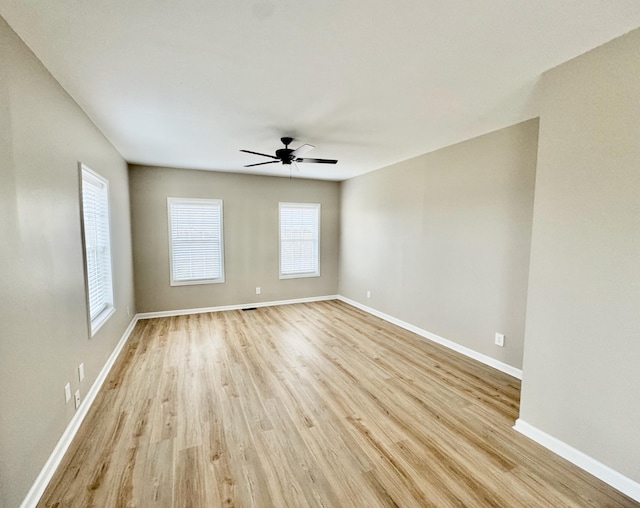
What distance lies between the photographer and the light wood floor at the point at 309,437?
5.45ft

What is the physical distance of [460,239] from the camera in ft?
12.0

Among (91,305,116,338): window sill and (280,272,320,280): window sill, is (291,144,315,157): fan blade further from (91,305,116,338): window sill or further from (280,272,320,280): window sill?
(280,272,320,280): window sill

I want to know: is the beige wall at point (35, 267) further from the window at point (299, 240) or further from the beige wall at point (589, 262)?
the window at point (299, 240)

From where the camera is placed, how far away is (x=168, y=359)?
3.47 metres

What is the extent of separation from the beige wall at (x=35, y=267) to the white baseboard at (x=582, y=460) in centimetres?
313

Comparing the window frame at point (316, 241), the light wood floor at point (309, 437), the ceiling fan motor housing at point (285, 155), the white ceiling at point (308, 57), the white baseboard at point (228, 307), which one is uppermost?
the white ceiling at point (308, 57)

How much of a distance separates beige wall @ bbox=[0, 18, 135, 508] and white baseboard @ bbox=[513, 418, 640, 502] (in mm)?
3128

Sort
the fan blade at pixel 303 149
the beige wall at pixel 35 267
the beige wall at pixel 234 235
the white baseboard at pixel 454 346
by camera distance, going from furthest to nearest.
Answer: the beige wall at pixel 234 235, the white baseboard at pixel 454 346, the fan blade at pixel 303 149, the beige wall at pixel 35 267

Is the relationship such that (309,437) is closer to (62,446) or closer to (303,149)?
(62,446)

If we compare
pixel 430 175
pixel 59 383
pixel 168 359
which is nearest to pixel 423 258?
pixel 430 175

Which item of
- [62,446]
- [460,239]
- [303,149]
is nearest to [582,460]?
[460,239]

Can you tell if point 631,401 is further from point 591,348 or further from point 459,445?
point 459,445

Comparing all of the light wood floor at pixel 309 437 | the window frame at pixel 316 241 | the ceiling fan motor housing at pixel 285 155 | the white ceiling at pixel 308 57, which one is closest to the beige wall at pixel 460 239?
the white ceiling at pixel 308 57

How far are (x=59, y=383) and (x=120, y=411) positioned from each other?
65 cm
